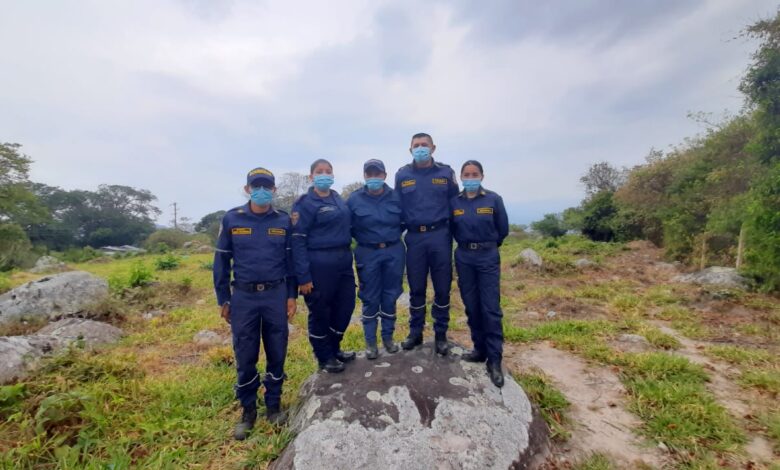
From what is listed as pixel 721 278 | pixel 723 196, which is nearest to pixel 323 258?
→ pixel 721 278

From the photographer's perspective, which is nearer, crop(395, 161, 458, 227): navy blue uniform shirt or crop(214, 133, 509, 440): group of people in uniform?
crop(214, 133, 509, 440): group of people in uniform

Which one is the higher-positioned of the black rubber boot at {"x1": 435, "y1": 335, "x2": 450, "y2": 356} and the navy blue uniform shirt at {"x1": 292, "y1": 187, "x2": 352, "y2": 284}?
the navy blue uniform shirt at {"x1": 292, "y1": 187, "x2": 352, "y2": 284}

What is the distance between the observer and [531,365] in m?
5.20

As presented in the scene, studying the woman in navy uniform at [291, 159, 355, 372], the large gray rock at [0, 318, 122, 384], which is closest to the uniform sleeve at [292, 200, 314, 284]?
the woman in navy uniform at [291, 159, 355, 372]

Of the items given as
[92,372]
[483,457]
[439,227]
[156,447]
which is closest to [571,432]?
[483,457]

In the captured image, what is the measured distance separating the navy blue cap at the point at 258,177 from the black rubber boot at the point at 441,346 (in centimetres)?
245

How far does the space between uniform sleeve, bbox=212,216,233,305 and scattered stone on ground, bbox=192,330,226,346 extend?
3.63 metres

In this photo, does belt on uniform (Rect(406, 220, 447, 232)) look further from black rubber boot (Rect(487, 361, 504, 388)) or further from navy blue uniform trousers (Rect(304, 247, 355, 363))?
black rubber boot (Rect(487, 361, 504, 388))

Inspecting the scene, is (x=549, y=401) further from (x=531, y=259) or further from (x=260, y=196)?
(x=531, y=259)

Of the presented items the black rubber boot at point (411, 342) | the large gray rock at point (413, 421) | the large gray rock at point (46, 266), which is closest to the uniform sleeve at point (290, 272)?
the large gray rock at point (413, 421)

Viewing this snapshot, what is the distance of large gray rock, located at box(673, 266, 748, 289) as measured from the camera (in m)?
8.74

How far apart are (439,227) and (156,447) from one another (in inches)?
134

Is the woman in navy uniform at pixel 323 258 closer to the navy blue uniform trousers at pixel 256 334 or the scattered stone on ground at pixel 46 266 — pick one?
the navy blue uniform trousers at pixel 256 334

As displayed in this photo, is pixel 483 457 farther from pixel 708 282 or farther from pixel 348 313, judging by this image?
pixel 708 282
